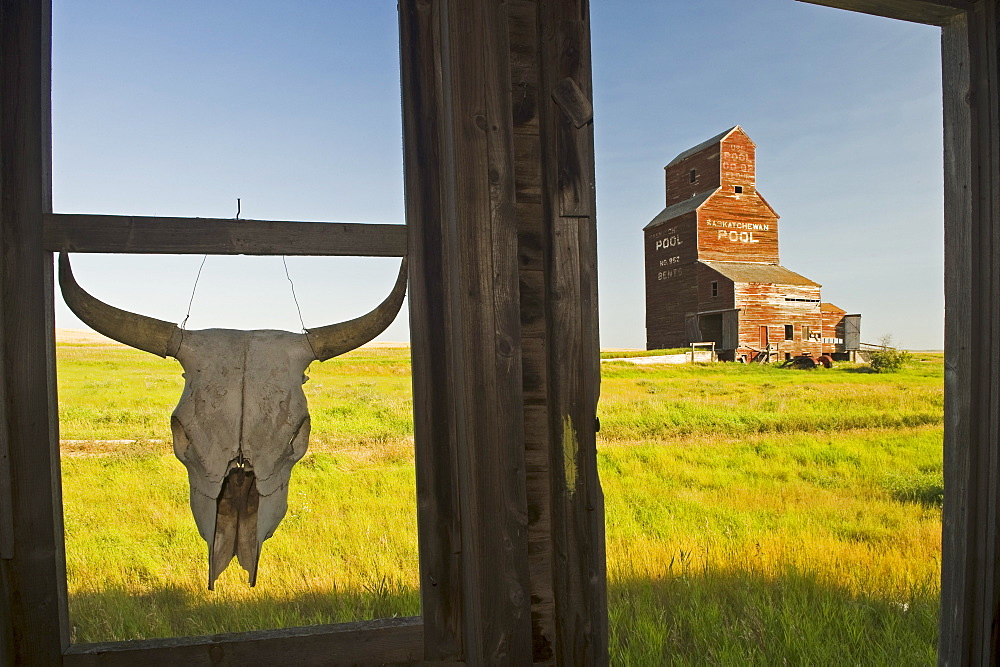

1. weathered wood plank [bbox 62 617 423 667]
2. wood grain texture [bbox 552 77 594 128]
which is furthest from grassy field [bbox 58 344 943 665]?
wood grain texture [bbox 552 77 594 128]

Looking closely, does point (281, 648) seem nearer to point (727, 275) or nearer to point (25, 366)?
point (25, 366)

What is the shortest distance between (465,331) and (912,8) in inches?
87.0

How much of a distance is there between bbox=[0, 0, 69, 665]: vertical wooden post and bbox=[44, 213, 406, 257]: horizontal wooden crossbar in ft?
0.28

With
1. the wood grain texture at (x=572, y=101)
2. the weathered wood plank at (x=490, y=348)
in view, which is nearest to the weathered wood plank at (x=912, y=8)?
the wood grain texture at (x=572, y=101)

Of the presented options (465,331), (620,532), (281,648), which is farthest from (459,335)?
(620,532)

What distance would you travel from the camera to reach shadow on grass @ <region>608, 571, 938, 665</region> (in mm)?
4344

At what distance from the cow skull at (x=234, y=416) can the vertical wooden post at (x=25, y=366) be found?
154mm

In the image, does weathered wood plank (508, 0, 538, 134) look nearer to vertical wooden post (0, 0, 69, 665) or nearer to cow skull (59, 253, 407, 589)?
cow skull (59, 253, 407, 589)

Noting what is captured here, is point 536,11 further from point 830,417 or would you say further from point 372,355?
point 830,417

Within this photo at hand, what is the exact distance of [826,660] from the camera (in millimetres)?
4199

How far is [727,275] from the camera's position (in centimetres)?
2048

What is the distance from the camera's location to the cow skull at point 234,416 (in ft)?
5.86

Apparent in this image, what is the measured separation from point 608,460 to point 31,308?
963 cm

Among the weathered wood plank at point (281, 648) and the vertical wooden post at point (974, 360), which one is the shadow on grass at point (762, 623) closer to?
the vertical wooden post at point (974, 360)
